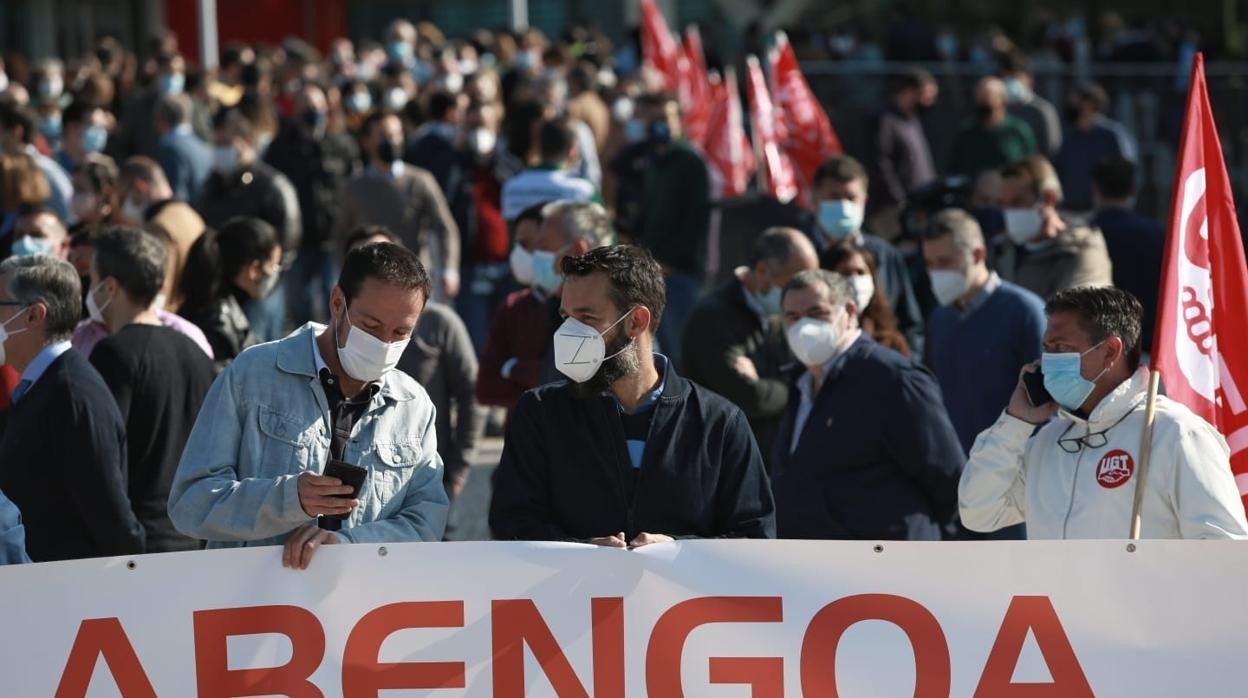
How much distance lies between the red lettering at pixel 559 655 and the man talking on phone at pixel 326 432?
38 cm

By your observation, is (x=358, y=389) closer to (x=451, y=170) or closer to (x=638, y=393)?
(x=638, y=393)

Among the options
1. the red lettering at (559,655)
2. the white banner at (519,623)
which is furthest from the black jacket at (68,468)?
the red lettering at (559,655)

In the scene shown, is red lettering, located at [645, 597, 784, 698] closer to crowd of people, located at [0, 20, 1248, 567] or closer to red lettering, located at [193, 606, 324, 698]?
crowd of people, located at [0, 20, 1248, 567]

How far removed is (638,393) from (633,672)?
69 cm

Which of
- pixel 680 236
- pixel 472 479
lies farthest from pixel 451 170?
pixel 472 479

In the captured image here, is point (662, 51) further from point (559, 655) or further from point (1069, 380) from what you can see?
point (559, 655)

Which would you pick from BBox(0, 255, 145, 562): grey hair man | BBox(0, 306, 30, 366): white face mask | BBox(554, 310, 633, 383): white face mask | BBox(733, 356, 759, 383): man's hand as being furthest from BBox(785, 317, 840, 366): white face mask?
BBox(0, 306, 30, 366): white face mask

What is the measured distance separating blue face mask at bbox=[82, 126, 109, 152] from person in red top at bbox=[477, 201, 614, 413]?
7531 millimetres

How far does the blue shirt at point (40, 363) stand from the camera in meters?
5.40

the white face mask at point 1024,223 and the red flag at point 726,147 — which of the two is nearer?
the white face mask at point 1024,223

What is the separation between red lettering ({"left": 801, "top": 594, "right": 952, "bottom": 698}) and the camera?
14.7ft

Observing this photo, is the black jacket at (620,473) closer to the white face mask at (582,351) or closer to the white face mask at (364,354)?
the white face mask at (582,351)

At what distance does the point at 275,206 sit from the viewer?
11.3 m

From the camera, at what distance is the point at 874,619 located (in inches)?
178
